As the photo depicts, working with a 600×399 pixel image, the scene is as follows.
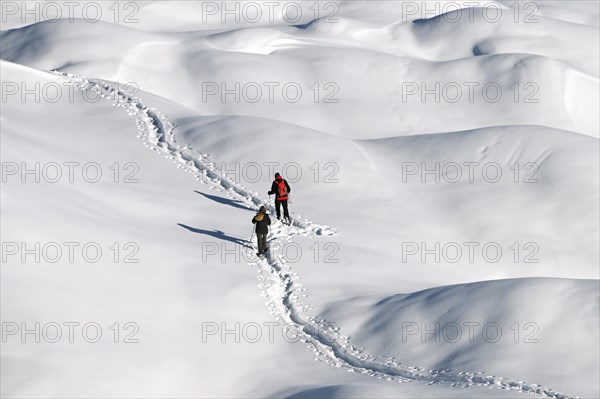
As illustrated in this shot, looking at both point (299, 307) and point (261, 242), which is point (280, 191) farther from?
point (299, 307)

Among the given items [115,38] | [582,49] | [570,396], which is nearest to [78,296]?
[570,396]

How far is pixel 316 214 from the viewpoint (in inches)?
922

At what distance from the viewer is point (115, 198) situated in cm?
2141

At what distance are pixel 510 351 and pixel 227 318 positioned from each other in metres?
Answer: 5.13

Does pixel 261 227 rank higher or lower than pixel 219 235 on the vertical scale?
higher

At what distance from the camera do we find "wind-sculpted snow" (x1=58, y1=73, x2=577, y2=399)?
46.0ft

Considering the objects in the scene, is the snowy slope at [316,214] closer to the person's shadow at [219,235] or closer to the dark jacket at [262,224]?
the person's shadow at [219,235]

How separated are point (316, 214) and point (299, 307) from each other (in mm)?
6363

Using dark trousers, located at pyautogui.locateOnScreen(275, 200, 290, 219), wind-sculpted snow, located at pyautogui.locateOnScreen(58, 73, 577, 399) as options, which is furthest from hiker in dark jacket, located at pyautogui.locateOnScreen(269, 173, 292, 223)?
wind-sculpted snow, located at pyautogui.locateOnScreen(58, 73, 577, 399)

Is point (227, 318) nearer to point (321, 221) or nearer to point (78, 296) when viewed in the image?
point (78, 296)

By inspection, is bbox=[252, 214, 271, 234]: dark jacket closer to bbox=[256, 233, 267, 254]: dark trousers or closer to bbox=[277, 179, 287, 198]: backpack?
bbox=[256, 233, 267, 254]: dark trousers

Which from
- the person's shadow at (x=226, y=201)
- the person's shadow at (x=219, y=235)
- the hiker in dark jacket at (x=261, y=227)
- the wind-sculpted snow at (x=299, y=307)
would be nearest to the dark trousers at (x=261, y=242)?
the hiker in dark jacket at (x=261, y=227)

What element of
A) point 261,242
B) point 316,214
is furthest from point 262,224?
point 316,214

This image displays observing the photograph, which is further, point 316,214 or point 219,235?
point 316,214
